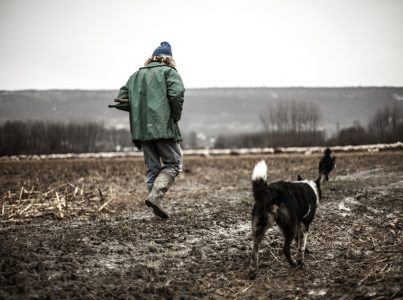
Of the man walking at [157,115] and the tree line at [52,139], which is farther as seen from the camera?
the tree line at [52,139]

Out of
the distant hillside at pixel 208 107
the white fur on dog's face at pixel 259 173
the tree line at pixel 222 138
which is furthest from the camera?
the distant hillside at pixel 208 107

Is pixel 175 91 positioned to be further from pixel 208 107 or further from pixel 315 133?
pixel 208 107

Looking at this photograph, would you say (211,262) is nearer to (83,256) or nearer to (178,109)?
(83,256)

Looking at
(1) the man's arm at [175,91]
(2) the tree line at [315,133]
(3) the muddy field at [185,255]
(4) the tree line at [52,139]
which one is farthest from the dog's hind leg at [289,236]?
(4) the tree line at [52,139]

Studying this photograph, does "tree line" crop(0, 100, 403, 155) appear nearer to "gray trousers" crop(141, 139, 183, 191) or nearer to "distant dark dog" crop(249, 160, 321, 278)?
"gray trousers" crop(141, 139, 183, 191)

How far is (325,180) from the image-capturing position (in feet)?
45.0

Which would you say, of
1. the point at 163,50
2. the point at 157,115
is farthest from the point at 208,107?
the point at 157,115

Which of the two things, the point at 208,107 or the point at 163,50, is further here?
the point at 208,107

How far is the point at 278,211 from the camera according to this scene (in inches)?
178

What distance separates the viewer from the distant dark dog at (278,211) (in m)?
4.42

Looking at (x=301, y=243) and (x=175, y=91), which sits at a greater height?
(x=175, y=91)

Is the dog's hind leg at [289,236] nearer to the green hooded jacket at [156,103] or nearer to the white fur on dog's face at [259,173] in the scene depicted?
the white fur on dog's face at [259,173]

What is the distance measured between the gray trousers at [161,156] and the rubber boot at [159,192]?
0.42 ft

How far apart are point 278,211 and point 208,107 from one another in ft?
643
